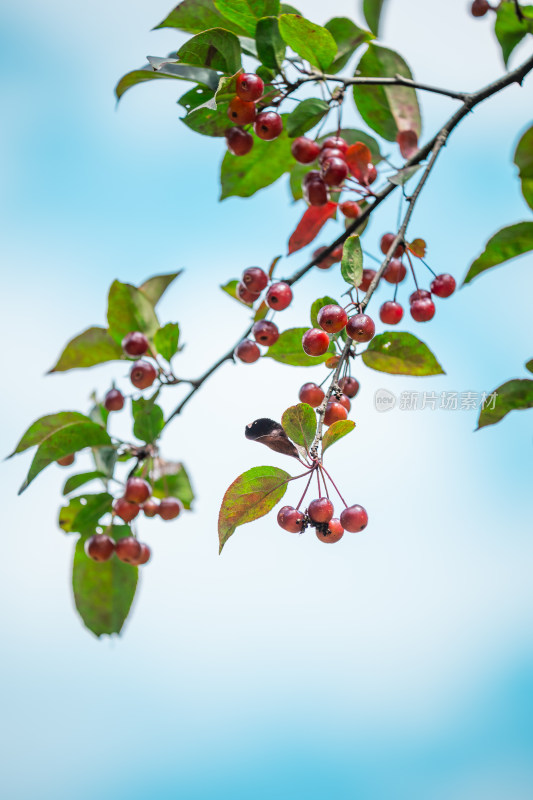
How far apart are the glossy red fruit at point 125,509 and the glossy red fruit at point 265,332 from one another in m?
0.39

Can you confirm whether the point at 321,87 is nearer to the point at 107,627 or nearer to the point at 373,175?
the point at 373,175

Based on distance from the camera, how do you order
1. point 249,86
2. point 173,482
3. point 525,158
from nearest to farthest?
point 525,158 → point 249,86 → point 173,482

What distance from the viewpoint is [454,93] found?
3.81 ft

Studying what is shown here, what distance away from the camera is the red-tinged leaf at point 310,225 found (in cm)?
137

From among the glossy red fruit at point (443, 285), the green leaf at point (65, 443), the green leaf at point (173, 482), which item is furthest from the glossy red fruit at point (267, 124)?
the green leaf at point (173, 482)

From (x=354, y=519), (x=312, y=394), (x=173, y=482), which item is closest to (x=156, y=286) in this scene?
(x=173, y=482)

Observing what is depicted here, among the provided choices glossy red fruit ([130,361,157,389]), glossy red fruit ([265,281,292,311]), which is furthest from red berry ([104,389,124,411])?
glossy red fruit ([265,281,292,311])

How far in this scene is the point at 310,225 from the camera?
138 centimetres

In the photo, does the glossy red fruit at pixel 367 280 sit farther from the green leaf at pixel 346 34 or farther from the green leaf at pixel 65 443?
the green leaf at pixel 65 443

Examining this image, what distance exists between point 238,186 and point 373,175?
0.90 feet

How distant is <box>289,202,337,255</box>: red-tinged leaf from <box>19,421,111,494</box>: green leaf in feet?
1.66

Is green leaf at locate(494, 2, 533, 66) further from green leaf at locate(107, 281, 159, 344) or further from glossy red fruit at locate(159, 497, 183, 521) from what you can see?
glossy red fruit at locate(159, 497, 183, 521)

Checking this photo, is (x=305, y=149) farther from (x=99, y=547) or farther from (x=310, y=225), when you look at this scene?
(x=99, y=547)

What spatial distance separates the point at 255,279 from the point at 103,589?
2.23ft
